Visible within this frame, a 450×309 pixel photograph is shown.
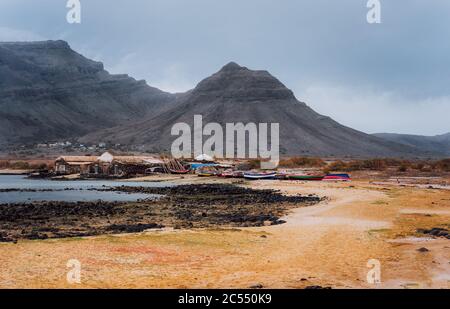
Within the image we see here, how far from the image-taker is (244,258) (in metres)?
17.1

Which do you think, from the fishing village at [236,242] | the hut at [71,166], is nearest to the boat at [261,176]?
the fishing village at [236,242]

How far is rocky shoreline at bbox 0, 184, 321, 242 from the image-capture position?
973 inches

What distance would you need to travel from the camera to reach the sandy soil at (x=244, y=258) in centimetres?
1353

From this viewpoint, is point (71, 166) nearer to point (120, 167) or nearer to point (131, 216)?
point (120, 167)

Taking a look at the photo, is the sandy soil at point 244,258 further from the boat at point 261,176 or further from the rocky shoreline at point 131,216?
the boat at point 261,176

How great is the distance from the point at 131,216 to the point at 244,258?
1565 centimetres

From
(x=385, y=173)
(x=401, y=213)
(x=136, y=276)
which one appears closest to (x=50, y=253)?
(x=136, y=276)

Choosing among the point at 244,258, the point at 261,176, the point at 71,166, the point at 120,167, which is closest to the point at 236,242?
the point at 244,258

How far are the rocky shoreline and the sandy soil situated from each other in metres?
3.21

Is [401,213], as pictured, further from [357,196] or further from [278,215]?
[357,196]

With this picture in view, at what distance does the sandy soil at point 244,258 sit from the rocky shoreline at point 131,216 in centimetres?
321

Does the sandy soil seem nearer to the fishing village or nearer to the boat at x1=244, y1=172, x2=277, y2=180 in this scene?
the fishing village
